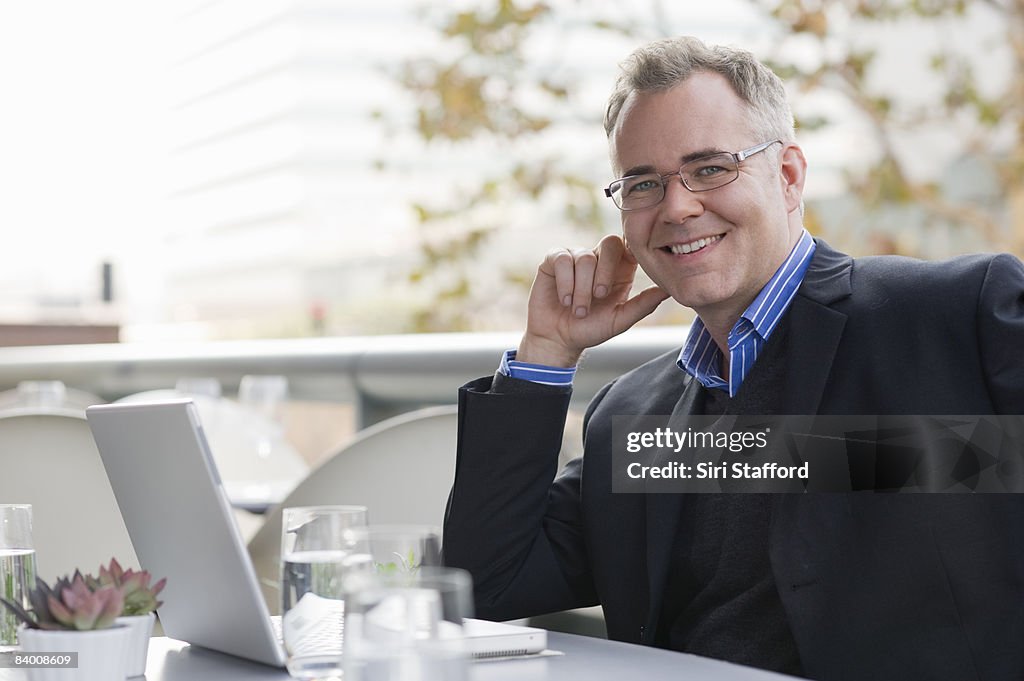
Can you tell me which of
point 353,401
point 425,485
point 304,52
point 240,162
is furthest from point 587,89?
point 240,162

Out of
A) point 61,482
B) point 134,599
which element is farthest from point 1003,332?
point 61,482

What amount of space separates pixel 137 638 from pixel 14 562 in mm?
227

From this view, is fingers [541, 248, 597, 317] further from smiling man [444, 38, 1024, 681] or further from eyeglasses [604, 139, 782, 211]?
eyeglasses [604, 139, 782, 211]

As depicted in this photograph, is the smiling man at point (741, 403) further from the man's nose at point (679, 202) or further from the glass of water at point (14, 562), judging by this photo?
the glass of water at point (14, 562)

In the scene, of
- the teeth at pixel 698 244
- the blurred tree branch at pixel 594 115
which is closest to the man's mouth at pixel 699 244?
the teeth at pixel 698 244

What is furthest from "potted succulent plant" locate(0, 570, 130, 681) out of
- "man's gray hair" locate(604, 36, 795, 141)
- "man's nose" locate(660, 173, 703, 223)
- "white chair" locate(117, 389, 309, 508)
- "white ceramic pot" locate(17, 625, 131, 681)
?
"white chair" locate(117, 389, 309, 508)

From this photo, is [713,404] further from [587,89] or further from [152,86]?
[152,86]

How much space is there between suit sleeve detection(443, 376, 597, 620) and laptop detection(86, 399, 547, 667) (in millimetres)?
436

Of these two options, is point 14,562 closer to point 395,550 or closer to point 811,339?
point 395,550

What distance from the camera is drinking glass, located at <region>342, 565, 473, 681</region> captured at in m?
0.81

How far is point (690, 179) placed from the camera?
5.79 feet

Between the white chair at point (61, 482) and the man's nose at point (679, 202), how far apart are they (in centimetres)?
136

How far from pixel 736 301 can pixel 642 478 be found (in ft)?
0.96

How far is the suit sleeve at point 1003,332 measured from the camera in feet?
4.83
